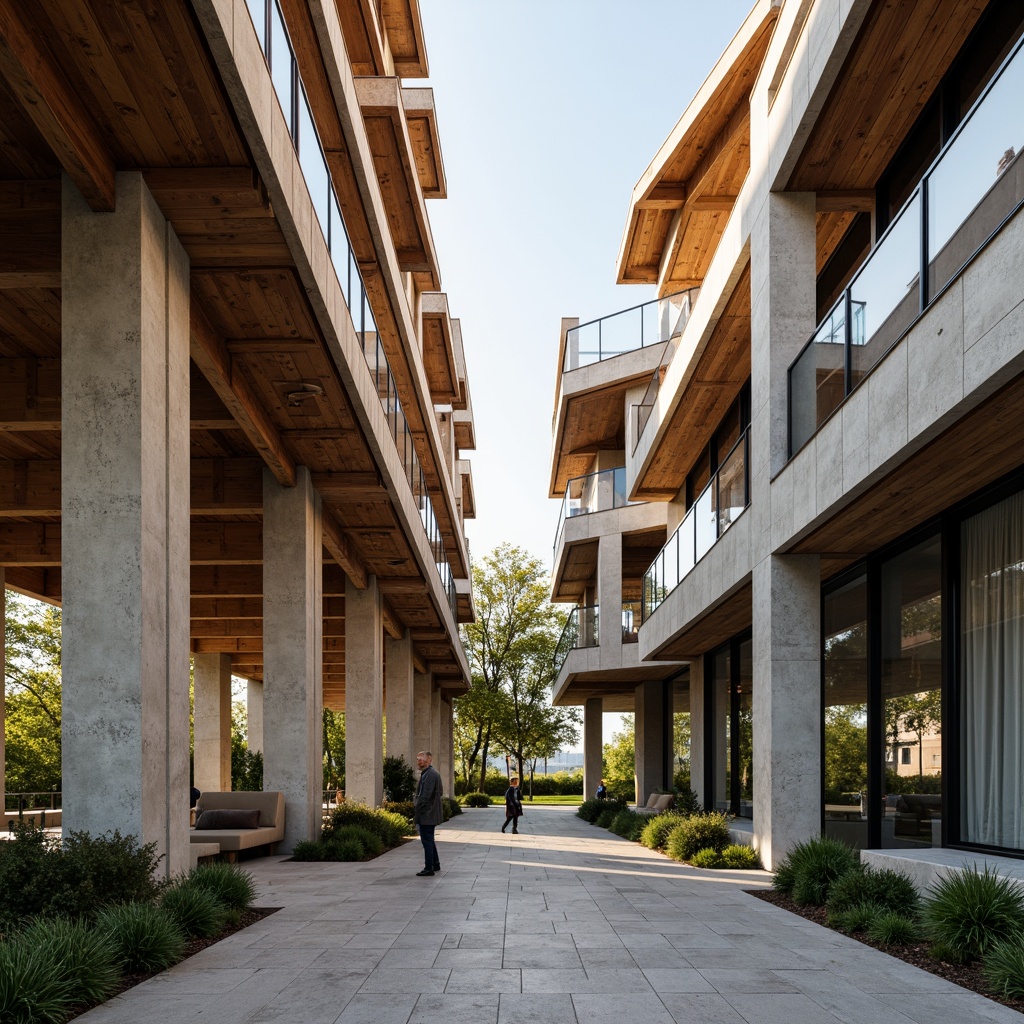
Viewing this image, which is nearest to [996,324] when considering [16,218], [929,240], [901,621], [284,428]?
[929,240]

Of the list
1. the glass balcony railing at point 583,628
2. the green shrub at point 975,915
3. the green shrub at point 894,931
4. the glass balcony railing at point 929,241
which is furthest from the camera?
the glass balcony railing at point 583,628

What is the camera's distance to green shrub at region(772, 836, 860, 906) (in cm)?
1155

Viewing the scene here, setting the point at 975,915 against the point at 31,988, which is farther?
the point at 975,915

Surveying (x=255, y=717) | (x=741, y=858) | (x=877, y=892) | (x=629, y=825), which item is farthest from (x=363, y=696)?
(x=255, y=717)

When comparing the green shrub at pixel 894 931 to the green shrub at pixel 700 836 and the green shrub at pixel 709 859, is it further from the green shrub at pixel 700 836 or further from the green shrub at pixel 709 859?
the green shrub at pixel 700 836

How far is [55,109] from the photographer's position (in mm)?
8430

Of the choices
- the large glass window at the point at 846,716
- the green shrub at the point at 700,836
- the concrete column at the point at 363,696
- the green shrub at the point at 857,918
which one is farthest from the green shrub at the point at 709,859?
the concrete column at the point at 363,696

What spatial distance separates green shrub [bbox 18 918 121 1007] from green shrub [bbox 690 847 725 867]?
10.2 meters

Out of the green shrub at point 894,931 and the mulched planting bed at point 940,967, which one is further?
the green shrub at point 894,931

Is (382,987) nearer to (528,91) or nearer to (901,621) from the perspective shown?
(901,621)

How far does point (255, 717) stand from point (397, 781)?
1939 centimetres

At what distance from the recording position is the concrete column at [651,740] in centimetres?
3541

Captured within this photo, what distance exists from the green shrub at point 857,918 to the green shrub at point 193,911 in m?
5.52

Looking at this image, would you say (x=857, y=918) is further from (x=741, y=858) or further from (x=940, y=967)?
(x=741, y=858)
